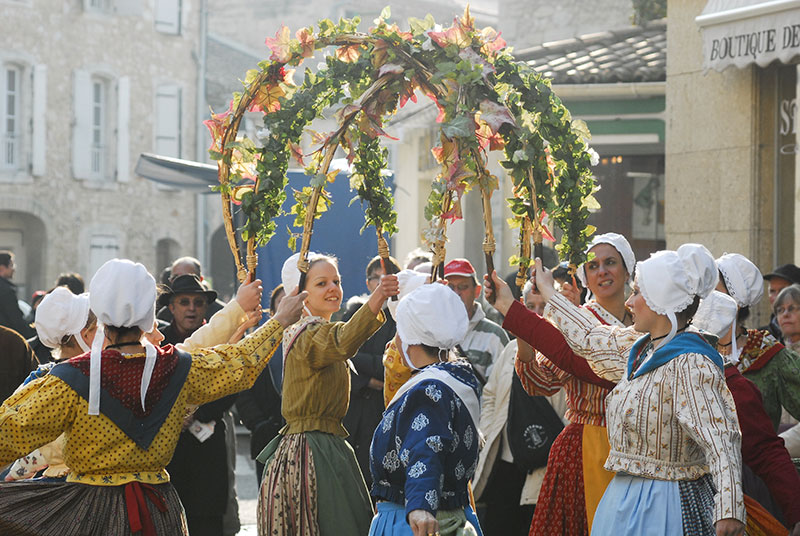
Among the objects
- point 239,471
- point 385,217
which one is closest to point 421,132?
point 239,471

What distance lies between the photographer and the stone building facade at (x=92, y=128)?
1005 inches

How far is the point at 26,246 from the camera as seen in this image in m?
26.4

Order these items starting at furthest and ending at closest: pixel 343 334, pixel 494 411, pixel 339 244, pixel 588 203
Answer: pixel 339 244, pixel 494 411, pixel 343 334, pixel 588 203

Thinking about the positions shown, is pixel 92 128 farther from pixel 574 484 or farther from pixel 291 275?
pixel 574 484

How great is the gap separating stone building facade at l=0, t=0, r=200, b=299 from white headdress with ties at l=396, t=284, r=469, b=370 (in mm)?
22562

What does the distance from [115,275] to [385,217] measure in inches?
80.0

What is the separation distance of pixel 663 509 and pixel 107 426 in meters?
2.07

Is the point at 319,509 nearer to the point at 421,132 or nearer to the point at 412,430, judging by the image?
the point at 412,430

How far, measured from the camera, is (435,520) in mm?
4191

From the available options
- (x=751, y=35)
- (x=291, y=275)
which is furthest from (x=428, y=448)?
(x=751, y=35)

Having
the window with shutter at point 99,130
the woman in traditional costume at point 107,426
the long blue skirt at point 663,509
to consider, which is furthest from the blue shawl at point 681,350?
the window with shutter at point 99,130

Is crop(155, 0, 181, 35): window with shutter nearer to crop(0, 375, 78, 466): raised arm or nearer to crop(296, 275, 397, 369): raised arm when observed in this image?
crop(296, 275, 397, 369): raised arm

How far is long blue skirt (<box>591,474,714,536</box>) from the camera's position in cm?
→ 426

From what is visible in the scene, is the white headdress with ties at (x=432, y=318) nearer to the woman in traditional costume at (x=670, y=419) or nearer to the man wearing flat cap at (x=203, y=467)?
the woman in traditional costume at (x=670, y=419)
